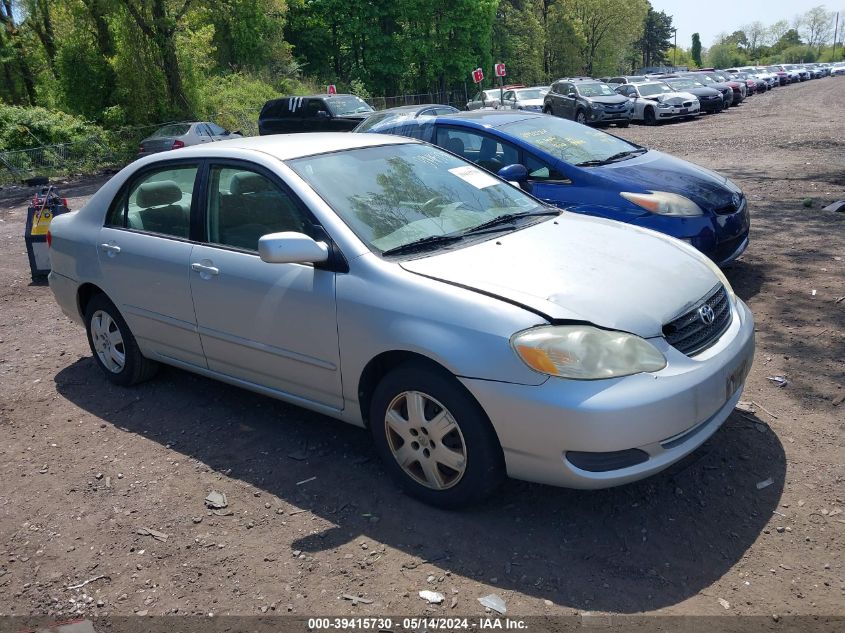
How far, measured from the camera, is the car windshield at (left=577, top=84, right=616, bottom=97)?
27.3 metres

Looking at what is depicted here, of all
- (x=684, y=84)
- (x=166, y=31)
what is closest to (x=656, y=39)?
(x=684, y=84)

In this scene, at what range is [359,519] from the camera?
357 centimetres

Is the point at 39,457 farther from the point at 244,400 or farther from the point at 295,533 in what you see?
the point at 295,533

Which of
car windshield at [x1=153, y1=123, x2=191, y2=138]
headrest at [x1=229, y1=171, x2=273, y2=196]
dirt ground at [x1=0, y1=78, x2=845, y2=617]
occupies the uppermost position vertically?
car windshield at [x1=153, y1=123, x2=191, y2=138]

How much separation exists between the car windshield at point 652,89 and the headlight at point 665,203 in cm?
2387

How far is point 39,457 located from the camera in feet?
14.8

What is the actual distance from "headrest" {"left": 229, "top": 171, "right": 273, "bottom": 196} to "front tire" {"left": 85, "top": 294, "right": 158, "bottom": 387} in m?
1.42

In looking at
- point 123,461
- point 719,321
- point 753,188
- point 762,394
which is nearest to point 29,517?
point 123,461

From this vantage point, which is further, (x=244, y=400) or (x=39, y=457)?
(x=244, y=400)


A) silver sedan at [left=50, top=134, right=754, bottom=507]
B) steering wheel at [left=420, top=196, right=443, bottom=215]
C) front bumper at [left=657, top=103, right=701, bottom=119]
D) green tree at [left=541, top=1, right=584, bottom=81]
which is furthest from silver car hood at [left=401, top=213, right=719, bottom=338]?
green tree at [left=541, top=1, right=584, bottom=81]

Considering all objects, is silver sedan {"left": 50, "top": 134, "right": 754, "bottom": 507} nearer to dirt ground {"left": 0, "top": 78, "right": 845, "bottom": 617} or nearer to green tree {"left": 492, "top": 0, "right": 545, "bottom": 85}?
dirt ground {"left": 0, "top": 78, "right": 845, "bottom": 617}

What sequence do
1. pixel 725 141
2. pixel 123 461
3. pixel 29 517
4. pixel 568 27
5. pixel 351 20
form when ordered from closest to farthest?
pixel 29 517 → pixel 123 461 → pixel 725 141 → pixel 351 20 → pixel 568 27

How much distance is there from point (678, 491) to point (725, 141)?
1734 cm

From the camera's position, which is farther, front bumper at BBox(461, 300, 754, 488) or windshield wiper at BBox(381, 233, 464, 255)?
windshield wiper at BBox(381, 233, 464, 255)
